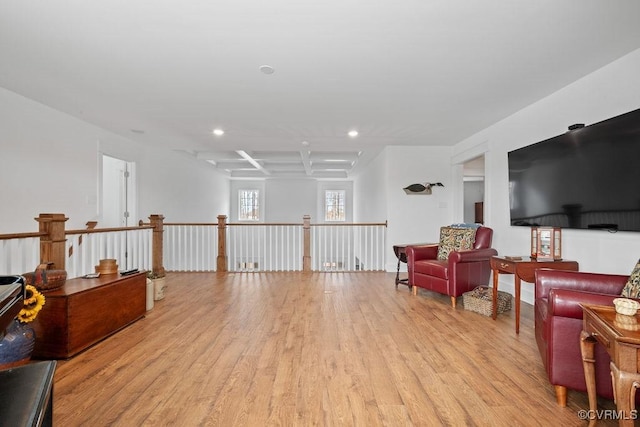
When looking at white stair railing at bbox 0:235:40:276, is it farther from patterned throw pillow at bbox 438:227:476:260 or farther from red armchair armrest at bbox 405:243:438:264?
patterned throw pillow at bbox 438:227:476:260

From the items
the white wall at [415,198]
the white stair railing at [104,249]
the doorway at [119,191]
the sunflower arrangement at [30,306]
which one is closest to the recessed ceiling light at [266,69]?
the sunflower arrangement at [30,306]

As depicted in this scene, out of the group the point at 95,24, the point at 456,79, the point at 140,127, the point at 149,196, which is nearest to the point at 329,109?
the point at 456,79

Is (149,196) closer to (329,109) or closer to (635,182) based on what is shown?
(329,109)

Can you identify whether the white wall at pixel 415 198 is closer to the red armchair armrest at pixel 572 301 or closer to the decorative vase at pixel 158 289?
the decorative vase at pixel 158 289

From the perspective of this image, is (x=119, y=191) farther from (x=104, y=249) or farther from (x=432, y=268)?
(x=432, y=268)

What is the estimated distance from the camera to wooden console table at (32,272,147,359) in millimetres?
2236

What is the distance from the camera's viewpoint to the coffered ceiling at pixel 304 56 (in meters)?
1.94

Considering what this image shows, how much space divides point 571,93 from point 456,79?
125 cm

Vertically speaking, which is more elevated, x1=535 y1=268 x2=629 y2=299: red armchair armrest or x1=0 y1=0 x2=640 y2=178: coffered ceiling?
x1=0 y1=0 x2=640 y2=178: coffered ceiling

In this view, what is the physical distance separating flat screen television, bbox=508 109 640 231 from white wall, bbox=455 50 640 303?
14 centimetres

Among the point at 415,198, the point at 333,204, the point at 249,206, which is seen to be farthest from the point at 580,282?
the point at 249,206

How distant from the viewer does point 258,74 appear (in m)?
2.78

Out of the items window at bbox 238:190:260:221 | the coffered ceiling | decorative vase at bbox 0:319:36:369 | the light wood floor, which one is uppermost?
the coffered ceiling

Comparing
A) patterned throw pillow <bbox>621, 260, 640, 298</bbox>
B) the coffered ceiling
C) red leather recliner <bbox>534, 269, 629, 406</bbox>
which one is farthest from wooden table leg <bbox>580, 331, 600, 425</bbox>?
the coffered ceiling
